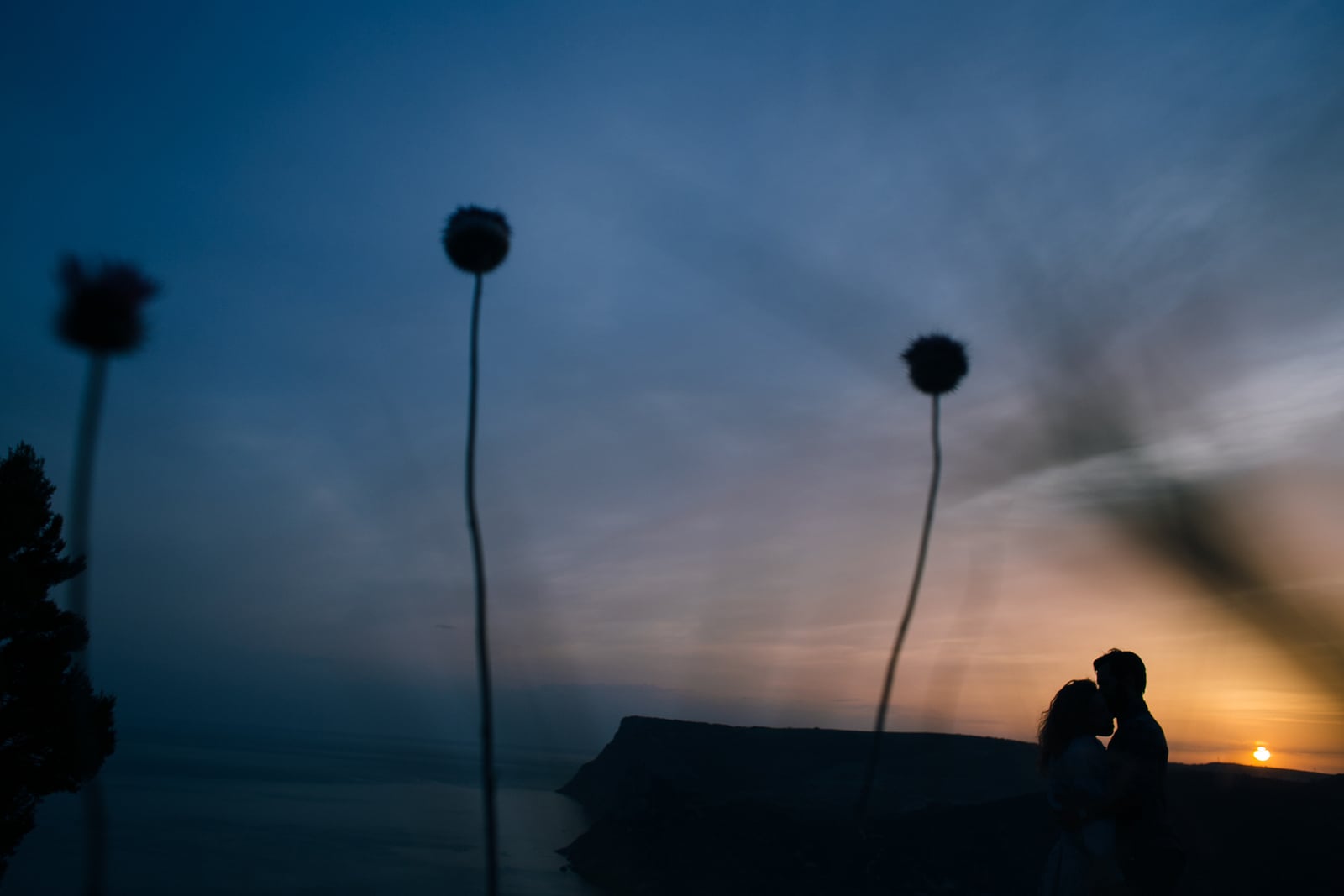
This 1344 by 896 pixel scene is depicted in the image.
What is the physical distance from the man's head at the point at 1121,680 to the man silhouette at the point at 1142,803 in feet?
0.08

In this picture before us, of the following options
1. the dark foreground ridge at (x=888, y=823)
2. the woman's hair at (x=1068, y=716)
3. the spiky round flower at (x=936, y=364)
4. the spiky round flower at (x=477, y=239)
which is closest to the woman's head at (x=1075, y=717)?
the woman's hair at (x=1068, y=716)

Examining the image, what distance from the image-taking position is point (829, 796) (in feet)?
214

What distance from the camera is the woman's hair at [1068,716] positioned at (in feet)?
16.7

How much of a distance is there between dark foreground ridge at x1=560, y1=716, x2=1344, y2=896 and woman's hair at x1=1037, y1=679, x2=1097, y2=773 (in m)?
8.57

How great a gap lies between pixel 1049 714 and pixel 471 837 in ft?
436

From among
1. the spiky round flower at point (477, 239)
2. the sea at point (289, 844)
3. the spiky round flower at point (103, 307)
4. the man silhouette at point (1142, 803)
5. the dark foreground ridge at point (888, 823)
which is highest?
the spiky round flower at point (477, 239)

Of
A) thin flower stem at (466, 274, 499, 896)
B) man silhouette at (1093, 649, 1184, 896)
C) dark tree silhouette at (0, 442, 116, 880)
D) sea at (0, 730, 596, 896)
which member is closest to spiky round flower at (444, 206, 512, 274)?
thin flower stem at (466, 274, 499, 896)

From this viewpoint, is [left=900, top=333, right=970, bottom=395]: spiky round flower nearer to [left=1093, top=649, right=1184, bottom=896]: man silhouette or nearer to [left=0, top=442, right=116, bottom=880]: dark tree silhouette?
[left=1093, top=649, right=1184, bottom=896]: man silhouette

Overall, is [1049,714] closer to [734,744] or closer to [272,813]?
[734,744]

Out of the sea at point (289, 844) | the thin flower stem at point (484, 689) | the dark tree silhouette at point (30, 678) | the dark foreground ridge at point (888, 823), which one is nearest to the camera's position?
the thin flower stem at point (484, 689)

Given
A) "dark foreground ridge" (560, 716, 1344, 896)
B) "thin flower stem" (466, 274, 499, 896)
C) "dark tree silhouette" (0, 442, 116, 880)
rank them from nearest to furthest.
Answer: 1. "thin flower stem" (466, 274, 499, 896)
2. "dark tree silhouette" (0, 442, 116, 880)
3. "dark foreground ridge" (560, 716, 1344, 896)

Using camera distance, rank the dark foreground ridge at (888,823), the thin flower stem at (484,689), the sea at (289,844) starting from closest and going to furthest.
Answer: the thin flower stem at (484,689) → the dark foreground ridge at (888,823) → the sea at (289,844)

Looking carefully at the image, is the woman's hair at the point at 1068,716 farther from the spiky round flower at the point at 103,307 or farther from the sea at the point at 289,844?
the sea at the point at 289,844

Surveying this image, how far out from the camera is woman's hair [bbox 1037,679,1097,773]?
5.08m
